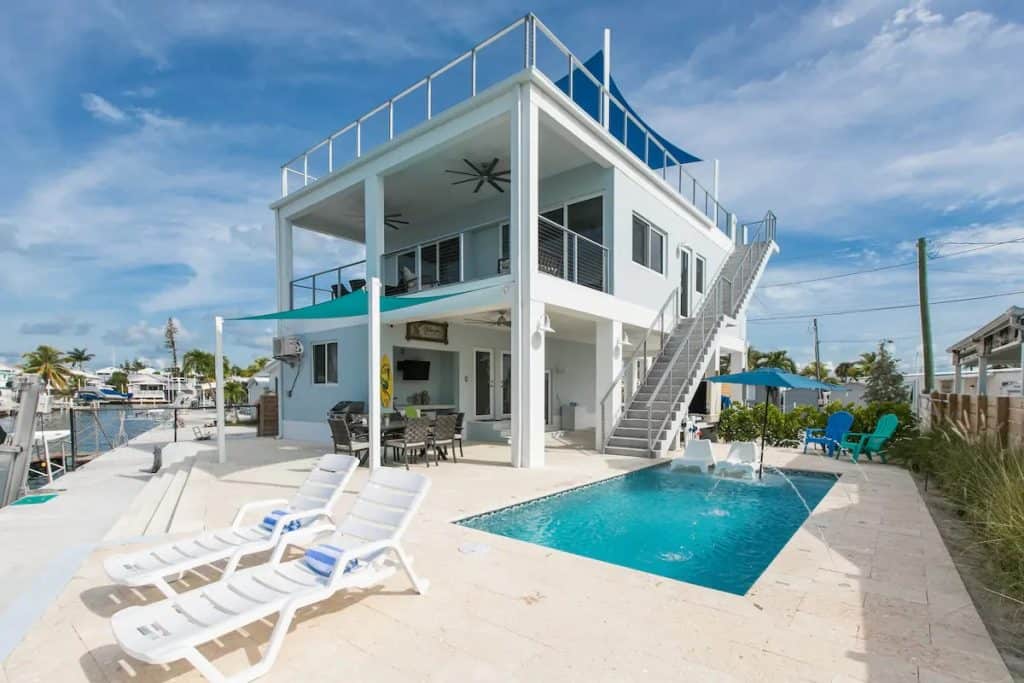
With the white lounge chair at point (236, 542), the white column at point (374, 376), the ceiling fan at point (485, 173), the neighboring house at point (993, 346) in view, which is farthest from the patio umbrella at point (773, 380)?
the white lounge chair at point (236, 542)

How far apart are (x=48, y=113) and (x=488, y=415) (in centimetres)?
1199

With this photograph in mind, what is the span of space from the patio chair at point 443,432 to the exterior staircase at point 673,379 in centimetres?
364

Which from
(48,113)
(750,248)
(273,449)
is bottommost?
(273,449)

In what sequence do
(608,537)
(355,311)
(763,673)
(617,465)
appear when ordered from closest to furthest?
(763,673)
(608,537)
(355,311)
(617,465)

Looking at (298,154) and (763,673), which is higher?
(298,154)

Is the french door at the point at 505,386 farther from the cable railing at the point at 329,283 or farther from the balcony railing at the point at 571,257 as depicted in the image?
the cable railing at the point at 329,283

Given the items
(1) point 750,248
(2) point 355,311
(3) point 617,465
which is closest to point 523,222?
(2) point 355,311

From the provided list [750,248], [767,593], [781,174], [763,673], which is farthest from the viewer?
[750,248]

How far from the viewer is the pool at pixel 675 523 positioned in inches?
189

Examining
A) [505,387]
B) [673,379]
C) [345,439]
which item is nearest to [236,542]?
[345,439]

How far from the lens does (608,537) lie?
18.2 ft

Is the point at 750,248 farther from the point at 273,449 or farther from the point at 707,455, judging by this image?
the point at 273,449

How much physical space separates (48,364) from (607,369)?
58.2 m

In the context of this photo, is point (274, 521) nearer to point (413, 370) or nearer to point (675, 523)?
point (675, 523)
